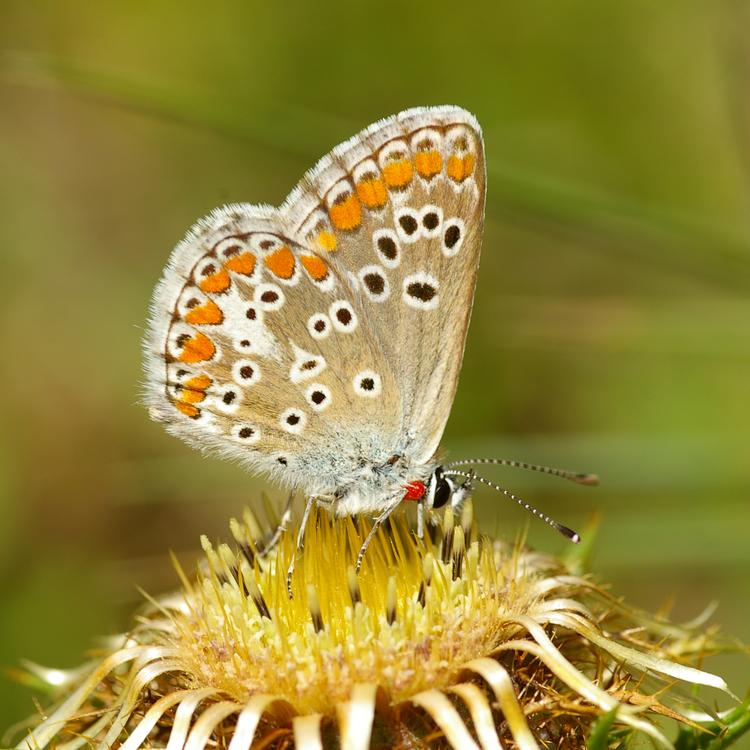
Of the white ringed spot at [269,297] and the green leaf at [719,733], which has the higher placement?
the white ringed spot at [269,297]

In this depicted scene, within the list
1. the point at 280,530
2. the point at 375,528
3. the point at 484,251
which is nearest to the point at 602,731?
the point at 375,528

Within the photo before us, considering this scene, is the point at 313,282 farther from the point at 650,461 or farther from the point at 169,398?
the point at 650,461

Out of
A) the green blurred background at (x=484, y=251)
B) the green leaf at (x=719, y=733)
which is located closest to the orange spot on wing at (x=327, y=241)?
the green blurred background at (x=484, y=251)

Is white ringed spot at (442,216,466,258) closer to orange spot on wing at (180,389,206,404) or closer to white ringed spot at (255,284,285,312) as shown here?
white ringed spot at (255,284,285,312)

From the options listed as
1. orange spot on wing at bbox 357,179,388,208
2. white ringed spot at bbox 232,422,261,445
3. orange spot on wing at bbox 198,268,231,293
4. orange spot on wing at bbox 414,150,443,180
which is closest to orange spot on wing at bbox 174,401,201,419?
white ringed spot at bbox 232,422,261,445

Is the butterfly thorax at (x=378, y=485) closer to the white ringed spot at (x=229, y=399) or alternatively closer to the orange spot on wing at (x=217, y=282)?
the white ringed spot at (x=229, y=399)

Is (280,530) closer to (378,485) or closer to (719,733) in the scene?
(378,485)
